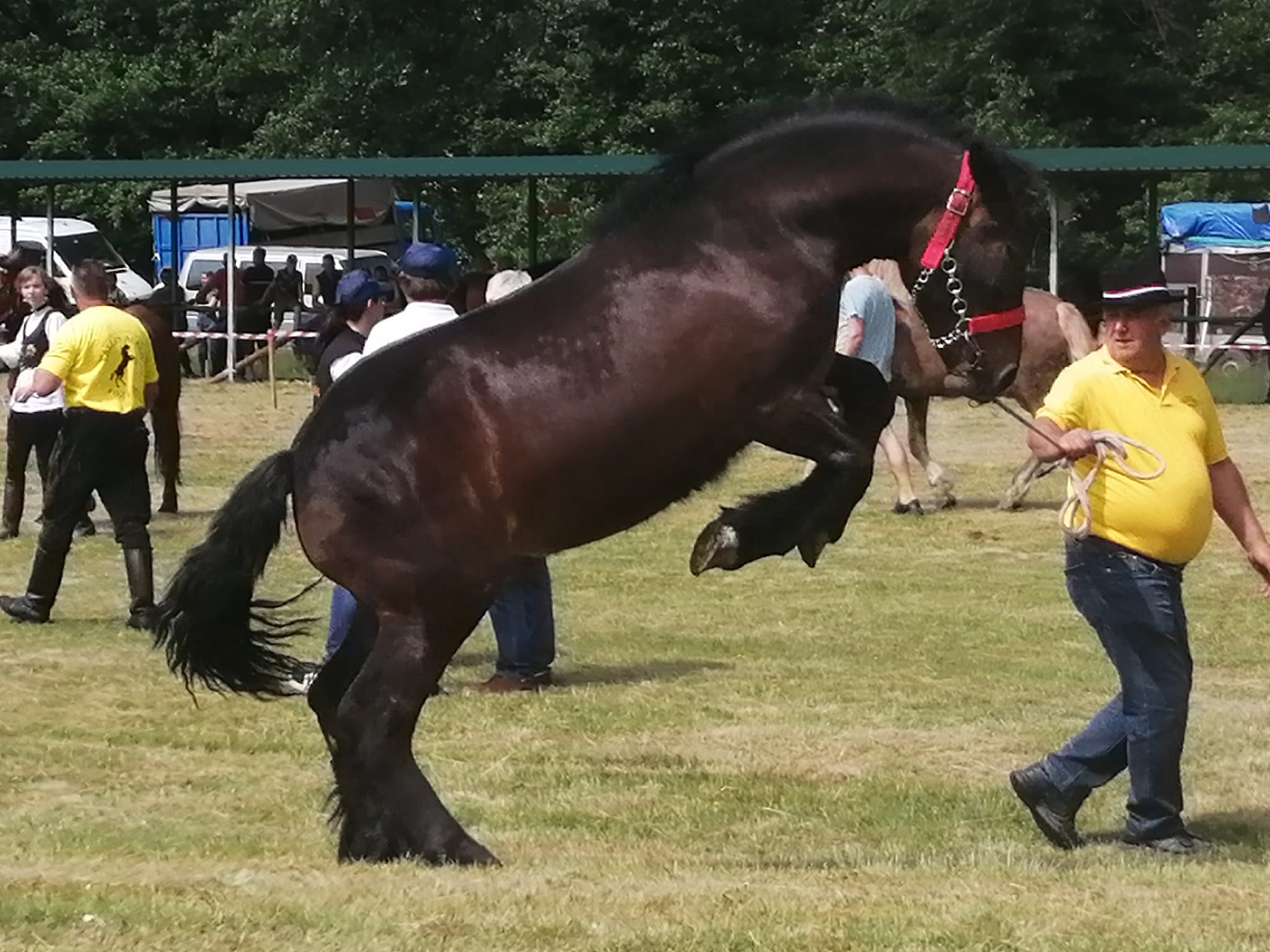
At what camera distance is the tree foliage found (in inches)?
1567

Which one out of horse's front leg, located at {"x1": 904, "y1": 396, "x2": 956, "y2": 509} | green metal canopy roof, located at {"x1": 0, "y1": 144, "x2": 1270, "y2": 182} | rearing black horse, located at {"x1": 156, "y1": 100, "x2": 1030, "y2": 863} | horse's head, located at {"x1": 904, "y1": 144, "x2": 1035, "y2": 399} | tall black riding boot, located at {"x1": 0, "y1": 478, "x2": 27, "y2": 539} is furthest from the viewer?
green metal canopy roof, located at {"x1": 0, "y1": 144, "x2": 1270, "y2": 182}

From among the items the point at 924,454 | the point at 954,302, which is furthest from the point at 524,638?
the point at 924,454

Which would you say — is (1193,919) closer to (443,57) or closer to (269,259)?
(269,259)

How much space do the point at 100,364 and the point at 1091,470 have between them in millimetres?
6647

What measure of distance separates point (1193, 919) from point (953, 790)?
240 cm

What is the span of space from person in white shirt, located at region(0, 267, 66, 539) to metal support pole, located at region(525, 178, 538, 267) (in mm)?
15131

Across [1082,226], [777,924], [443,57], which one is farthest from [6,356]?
[443,57]

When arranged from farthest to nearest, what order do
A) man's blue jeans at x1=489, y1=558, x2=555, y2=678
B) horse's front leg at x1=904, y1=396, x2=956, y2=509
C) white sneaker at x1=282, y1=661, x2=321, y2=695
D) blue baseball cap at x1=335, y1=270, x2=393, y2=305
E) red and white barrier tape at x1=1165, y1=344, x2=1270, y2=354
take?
red and white barrier tape at x1=1165, y1=344, x2=1270, y2=354 → horse's front leg at x1=904, y1=396, x2=956, y2=509 → blue baseball cap at x1=335, y1=270, x2=393, y2=305 → man's blue jeans at x1=489, y1=558, x2=555, y2=678 → white sneaker at x1=282, y1=661, x2=321, y2=695

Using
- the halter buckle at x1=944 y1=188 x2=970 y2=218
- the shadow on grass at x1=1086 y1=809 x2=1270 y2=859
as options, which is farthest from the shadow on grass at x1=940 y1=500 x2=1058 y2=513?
the halter buckle at x1=944 y1=188 x2=970 y2=218

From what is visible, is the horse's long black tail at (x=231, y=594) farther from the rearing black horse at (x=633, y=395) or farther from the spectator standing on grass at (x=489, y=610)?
the spectator standing on grass at (x=489, y=610)

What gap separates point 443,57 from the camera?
44.2m

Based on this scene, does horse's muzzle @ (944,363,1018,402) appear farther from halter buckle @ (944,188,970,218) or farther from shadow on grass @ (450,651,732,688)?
shadow on grass @ (450,651,732,688)

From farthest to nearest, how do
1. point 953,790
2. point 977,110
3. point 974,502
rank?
point 977,110, point 974,502, point 953,790

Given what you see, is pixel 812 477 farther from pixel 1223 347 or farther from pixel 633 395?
pixel 1223 347
